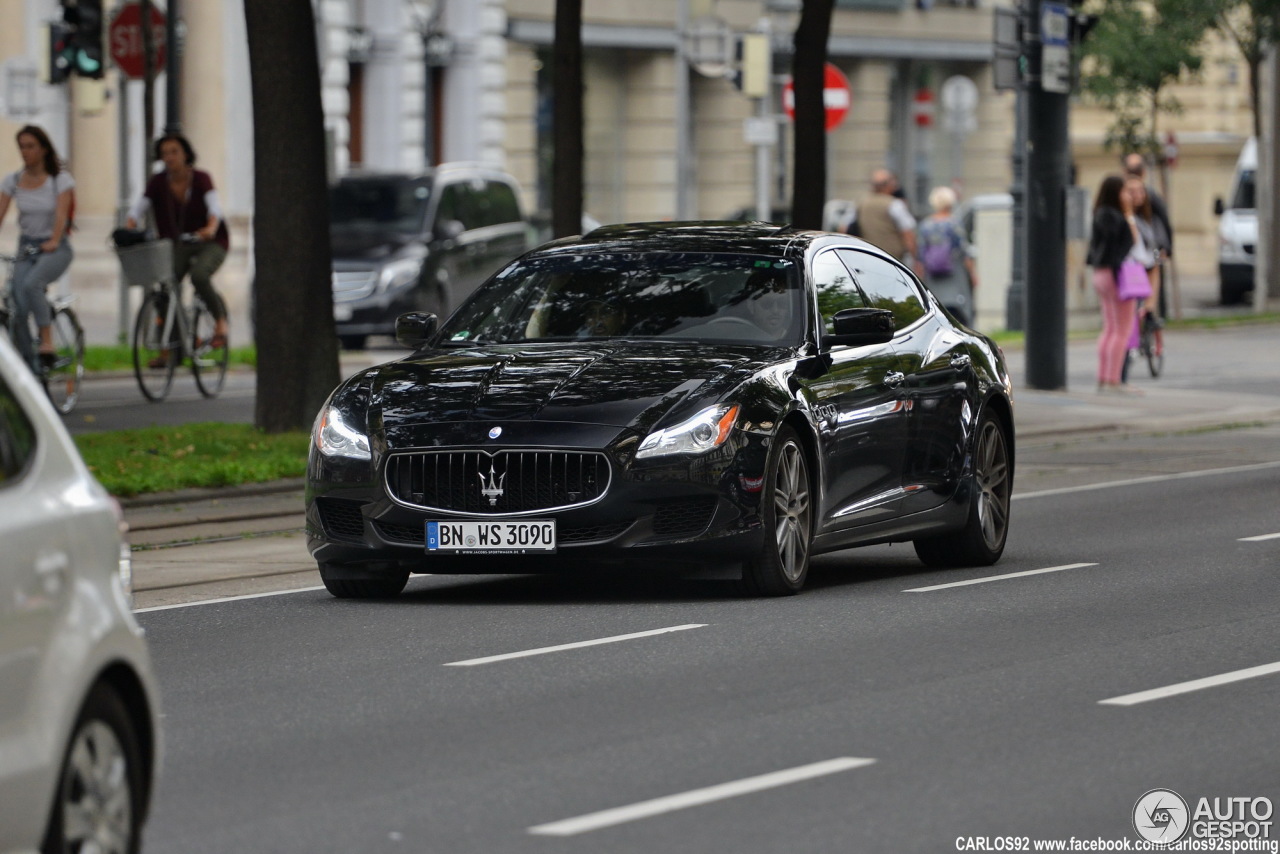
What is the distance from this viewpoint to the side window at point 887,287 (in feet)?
41.6

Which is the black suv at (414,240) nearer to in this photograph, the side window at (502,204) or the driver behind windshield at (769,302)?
the side window at (502,204)

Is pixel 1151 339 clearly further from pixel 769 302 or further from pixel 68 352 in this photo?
pixel 769 302

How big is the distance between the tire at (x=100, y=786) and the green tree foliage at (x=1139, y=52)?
3927 cm

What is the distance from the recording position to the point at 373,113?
44.2 m

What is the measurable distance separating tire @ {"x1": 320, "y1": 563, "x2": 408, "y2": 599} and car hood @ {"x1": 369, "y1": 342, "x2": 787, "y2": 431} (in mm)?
771

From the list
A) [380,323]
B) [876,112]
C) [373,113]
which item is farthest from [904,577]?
[876,112]

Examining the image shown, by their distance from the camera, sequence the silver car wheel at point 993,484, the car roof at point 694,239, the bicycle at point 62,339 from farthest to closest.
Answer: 1. the bicycle at point 62,339
2. the silver car wheel at point 993,484
3. the car roof at point 694,239

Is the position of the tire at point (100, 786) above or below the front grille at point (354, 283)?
below

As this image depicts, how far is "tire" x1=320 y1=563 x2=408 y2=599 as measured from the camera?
11352 mm

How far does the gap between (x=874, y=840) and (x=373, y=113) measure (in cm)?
3845

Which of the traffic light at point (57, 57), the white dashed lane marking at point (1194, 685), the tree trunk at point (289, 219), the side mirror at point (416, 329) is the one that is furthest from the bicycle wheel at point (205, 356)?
the white dashed lane marking at point (1194, 685)

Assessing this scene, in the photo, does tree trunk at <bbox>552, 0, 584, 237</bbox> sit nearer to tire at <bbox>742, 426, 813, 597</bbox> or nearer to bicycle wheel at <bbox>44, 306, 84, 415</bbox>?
bicycle wheel at <bbox>44, 306, 84, 415</bbox>

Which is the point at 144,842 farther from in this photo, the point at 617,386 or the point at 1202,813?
the point at 617,386

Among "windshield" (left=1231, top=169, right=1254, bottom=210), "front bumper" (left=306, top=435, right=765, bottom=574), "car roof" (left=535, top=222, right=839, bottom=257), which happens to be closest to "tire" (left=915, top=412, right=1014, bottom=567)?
"car roof" (left=535, top=222, right=839, bottom=257)
